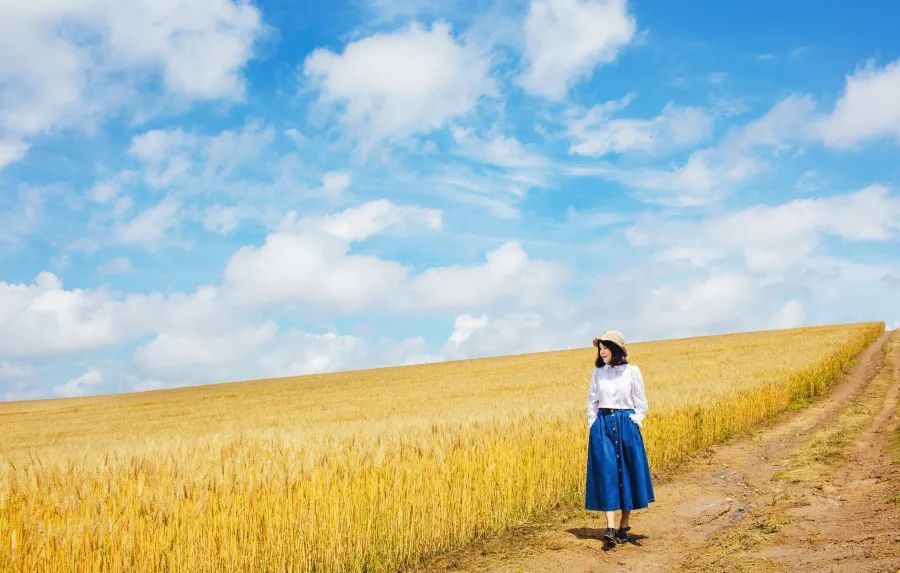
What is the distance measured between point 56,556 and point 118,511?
2.07ft

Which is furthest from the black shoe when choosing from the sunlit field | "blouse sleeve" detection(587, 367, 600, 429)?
the sunlit field

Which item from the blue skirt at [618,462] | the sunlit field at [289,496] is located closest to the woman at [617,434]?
the blue skirt at [618,462]

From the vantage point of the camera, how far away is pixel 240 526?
6.45 metres

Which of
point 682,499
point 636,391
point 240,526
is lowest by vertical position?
point 682,499

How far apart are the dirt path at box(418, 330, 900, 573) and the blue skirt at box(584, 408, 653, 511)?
610 mm

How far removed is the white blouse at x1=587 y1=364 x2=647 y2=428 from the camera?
7.73 m

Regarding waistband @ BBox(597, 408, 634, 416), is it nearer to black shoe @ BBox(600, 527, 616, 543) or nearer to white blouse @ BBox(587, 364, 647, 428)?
white blouse @ BBox(587, 364, 647, 428)

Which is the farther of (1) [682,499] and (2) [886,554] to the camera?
(1) [682,499]

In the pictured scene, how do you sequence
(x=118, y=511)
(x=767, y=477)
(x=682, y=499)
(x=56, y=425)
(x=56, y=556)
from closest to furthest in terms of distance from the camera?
(x=56, y=556) < (x=118, y=511) < (x=682, y=499) < (x=767, y=477) < (x=56, y=425)

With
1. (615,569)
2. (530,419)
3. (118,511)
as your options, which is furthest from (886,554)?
(118,511)

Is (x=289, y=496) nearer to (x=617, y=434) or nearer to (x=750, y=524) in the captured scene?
(x=617, y=434)

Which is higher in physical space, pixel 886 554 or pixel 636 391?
pixel 636 391

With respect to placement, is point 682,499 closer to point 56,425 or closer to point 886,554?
point 886,554

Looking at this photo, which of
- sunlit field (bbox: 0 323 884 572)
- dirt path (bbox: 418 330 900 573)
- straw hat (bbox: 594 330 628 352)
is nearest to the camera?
sunlit field (bbox: 0 323 884 572)
